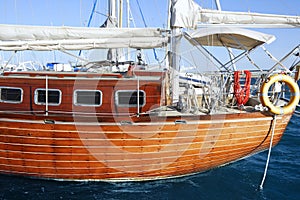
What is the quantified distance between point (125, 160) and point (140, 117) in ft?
4.13

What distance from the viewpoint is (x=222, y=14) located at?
8281mm

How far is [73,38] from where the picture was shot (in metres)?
7.89

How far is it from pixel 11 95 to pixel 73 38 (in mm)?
2262

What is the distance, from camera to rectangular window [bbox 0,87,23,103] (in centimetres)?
753

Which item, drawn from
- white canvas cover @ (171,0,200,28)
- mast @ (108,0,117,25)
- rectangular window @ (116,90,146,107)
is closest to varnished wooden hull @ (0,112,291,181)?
rectangular window @ (116,90,146,107)

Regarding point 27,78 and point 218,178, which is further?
point 218,178

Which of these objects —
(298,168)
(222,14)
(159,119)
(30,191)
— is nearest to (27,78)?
(30,191)

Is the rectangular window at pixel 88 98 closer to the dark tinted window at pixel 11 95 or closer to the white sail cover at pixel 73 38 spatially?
the white sail cover at pixel 73 38

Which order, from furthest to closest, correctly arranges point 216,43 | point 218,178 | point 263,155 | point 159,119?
point 263,155
point 216,43
point 218,178
point 159,119

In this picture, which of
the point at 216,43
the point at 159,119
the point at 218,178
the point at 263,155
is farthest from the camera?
the point at 263,155

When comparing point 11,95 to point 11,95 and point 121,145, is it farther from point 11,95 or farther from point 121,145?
point 121,145

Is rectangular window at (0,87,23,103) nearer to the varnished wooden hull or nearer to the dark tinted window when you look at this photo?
the dark tinted window

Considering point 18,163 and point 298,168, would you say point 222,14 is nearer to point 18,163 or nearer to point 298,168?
point 298,168

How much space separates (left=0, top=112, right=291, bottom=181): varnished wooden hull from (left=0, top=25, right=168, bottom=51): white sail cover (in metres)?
2.06
